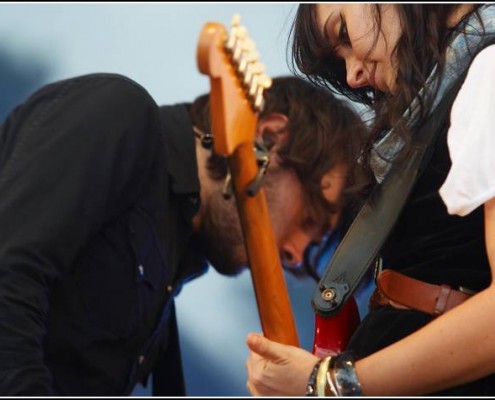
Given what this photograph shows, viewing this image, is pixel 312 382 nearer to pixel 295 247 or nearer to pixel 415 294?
pixel 415 294

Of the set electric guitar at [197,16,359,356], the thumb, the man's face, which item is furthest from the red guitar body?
the man's face

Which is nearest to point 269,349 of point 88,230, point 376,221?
point 376,221

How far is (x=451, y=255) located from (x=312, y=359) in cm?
18

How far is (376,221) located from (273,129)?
1.77 ft

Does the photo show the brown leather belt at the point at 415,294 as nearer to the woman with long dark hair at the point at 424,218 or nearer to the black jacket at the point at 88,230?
the woman with long dark hair at the point at 424,218

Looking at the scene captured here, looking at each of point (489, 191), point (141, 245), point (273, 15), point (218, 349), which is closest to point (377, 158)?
point (489, 191)

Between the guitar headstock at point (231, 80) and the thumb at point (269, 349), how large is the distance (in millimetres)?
199

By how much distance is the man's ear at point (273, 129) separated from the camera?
173 centimetres

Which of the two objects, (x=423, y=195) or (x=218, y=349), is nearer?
(x=423, y=195)

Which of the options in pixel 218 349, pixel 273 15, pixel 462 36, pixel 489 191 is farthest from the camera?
pixel 218 349

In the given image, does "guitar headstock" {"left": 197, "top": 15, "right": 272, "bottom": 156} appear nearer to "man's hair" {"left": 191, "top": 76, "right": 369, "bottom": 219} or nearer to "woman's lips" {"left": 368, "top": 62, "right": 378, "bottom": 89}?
"woman's lips" {"left": 368, "top": 62, "right": 378, "bottom": 89}

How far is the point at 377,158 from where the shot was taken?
129 centimetres

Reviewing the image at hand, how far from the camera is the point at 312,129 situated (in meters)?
1.76

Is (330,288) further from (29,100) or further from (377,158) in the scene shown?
(29,100)
